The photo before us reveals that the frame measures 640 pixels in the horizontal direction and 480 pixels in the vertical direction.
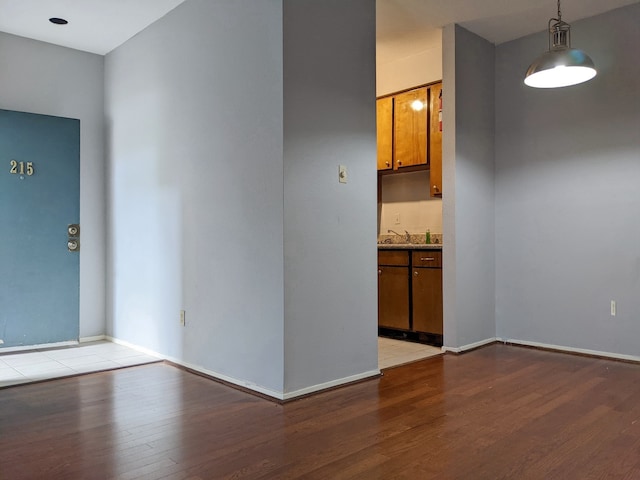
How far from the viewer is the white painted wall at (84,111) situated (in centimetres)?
448

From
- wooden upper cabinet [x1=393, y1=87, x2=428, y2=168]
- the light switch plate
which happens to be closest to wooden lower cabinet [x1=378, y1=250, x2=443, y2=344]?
wooden upper cabinet [x1=393, y1=87, x2=428, y2=168]

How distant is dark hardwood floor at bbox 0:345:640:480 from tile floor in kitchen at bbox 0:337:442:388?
25 centimetres

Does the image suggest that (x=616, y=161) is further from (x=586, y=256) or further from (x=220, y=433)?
(x=220, y=433)

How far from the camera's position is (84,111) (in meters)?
4.76

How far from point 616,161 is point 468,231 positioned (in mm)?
1206

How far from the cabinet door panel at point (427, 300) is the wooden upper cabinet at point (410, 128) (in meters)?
1.08

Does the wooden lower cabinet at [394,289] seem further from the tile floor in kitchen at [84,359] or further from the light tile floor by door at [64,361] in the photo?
the light tile floor by door at [64,361]

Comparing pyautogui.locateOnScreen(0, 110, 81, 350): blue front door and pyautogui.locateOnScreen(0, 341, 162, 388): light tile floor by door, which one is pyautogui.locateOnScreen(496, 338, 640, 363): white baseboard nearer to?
pyautogui.locateOnScreen(0, 341, 162, 388): light tile floor by door

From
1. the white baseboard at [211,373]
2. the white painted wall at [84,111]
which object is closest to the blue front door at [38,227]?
the white painted wall at [84,111]

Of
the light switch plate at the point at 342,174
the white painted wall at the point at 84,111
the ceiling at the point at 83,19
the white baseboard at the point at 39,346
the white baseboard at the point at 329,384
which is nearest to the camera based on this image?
the white baseboard at the point at 329,384

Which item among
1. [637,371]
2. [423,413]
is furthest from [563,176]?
[423,413]

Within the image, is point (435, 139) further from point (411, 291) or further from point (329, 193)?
point (329, 193)

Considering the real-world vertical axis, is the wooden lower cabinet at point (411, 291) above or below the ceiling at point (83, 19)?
below

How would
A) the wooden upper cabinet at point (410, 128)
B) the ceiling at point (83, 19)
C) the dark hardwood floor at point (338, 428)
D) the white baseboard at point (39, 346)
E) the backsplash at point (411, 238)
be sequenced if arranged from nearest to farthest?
the dark hardwood floor at point (338, 428)
the ceiling at point (83, 19)
the white baseboard at point (39, 346)
the wooden upper cabinet at point (410, 128)
the backsplash at point (411, 238)
